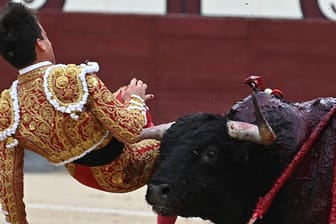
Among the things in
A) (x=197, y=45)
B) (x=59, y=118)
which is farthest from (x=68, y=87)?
(x=197, y=45)

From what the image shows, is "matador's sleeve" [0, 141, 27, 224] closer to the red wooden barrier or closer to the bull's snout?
the bull's snout

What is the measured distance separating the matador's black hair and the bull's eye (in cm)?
62

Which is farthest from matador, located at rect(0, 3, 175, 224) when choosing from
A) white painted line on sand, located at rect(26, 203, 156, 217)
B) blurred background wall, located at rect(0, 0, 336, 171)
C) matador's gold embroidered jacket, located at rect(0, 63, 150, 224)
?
blurred background wall, located at rect(0, 0, 336, 171)

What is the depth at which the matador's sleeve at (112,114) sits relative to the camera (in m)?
3.14

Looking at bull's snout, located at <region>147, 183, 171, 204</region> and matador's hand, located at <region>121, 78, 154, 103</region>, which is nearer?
bull's snout, located at <region>147, 183, 171, 204</region>

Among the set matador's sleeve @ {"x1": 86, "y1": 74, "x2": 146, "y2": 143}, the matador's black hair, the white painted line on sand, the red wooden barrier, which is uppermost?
the matador's black hair

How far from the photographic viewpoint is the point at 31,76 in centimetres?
323

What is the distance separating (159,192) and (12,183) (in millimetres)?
615

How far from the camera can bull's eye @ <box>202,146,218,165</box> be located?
3.01 metres

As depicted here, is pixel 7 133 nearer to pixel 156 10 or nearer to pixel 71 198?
pixel 71 198

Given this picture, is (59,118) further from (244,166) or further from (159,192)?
(244,166)

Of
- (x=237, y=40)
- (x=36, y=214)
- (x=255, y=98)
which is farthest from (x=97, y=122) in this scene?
(x=237, y=40)

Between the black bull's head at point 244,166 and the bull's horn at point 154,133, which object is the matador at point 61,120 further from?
the black bull's head at point 244,166

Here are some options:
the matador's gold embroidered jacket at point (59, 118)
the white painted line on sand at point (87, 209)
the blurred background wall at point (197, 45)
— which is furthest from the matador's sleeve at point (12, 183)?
the blurred background wall at point (197, 45)
